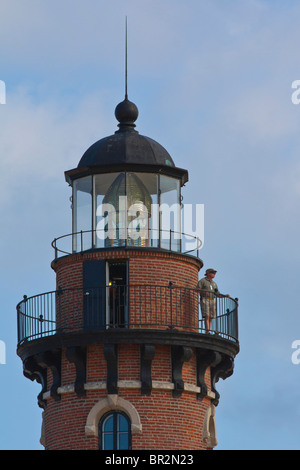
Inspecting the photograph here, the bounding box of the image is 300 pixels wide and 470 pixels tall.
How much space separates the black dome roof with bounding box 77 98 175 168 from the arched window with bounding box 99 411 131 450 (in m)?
7.45

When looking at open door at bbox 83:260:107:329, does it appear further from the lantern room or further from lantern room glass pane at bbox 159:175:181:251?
lantern room glass pane at bbox 159:175:181:251

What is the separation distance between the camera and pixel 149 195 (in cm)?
7838

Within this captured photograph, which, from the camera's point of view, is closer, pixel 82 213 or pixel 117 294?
pixel 117 294

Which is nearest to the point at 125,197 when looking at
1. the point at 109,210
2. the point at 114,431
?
the point at 109,210

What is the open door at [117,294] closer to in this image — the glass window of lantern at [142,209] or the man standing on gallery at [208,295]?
the glass window of lantern at [142,209]

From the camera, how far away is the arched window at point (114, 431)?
7588 centimetres

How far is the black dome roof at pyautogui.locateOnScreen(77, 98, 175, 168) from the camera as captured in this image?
7819cm

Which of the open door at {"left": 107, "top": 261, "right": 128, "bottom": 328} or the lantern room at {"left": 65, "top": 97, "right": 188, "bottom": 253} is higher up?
the lantern room at {"left": 65, "top": 97, "right": 188, "bottom": 253}

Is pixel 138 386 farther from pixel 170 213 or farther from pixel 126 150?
pixel 126 150

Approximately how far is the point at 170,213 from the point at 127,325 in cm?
403

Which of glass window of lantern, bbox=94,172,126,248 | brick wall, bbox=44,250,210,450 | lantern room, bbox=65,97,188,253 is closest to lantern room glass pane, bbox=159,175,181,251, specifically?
lantern room, bbox=65,97,188,253

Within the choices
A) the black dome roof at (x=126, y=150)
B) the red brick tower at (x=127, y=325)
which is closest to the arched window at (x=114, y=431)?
the red brick tower at (x=127, y=325)

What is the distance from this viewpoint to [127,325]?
76.3 metres
